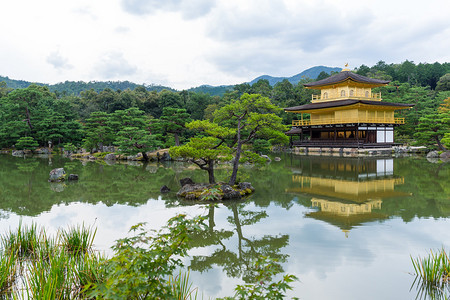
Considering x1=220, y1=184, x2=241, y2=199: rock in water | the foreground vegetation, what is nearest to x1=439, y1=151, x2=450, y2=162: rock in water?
x1=220, y1=184, x2=241, y2=199: rock in water

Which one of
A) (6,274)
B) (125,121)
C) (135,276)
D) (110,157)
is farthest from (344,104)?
(135,276)

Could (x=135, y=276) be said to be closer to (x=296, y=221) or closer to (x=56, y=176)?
(x=296, y=221)

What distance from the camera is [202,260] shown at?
18.3ft

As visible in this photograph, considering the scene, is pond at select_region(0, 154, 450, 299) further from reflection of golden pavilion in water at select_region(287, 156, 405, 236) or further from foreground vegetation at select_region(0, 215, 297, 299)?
foreground vegetation at select_region(0, 215, 297, 299)

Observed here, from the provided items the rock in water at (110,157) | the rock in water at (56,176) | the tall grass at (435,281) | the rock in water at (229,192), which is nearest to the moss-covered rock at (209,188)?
the rock in water at (229,192)

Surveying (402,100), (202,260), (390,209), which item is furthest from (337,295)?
(402,100)

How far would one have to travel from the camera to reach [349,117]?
30.1m

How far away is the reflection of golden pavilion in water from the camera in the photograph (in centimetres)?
813

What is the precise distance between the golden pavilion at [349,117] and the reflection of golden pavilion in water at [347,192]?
503 inches

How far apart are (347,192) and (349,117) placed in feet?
68.1

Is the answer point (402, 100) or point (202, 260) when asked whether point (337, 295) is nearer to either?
point (202, 260)

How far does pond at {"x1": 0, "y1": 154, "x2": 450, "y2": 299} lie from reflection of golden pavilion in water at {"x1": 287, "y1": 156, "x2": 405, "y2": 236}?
0.03 meters

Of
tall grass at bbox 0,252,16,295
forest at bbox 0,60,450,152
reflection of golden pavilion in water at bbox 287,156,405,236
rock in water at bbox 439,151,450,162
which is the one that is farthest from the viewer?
forest at bbox 0,60,450,152

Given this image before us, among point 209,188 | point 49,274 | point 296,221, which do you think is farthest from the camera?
point 209,188
